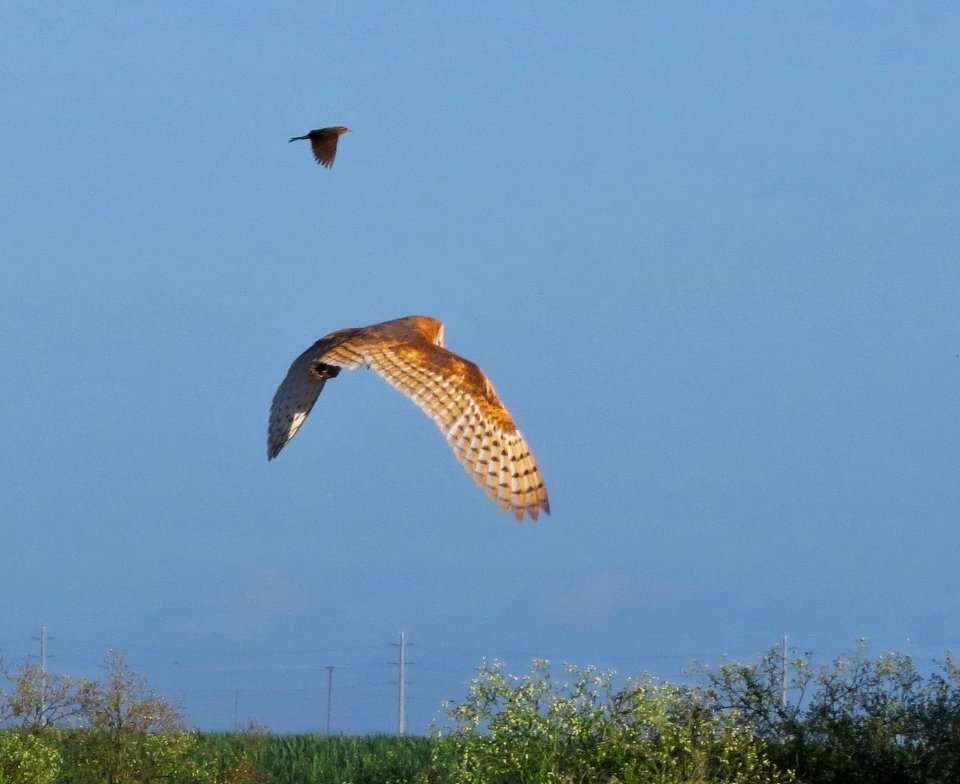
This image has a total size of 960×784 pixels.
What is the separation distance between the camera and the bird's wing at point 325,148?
52.3 ft

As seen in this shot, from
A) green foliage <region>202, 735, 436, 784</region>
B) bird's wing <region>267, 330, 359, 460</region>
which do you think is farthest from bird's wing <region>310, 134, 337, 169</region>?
green foliage <region>202, 735, 436, 784</region>

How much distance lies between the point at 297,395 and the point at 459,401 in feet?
5.27

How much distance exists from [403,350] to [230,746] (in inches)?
616

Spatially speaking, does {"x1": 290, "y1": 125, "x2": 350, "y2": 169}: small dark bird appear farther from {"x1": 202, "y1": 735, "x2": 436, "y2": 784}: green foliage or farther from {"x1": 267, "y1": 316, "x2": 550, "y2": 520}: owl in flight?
{"x1": 202, "y1": 735, "x2": 436, "y2": 784}: green foliage

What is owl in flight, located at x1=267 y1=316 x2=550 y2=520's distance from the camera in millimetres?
13594

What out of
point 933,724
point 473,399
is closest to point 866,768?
point 933,724

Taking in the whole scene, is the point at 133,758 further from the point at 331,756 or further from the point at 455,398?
the point at 455,398

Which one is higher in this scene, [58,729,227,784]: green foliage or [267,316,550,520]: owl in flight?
[267,316,550,520]: owl in flight

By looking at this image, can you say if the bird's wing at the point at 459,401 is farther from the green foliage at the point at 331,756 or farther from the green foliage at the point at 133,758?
the green foliage at the point at 331,756

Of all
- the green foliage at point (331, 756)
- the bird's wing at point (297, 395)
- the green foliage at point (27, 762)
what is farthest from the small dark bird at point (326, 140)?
the green foliage at point (331, 756)

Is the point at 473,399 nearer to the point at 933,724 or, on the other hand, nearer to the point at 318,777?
the point at 933,724

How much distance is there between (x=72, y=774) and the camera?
68.6 feet

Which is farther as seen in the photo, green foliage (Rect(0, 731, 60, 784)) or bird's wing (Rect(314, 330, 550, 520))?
green foliage (Rect(0, 731, 60, 784))

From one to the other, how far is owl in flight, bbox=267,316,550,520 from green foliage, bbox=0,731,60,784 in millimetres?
6358
